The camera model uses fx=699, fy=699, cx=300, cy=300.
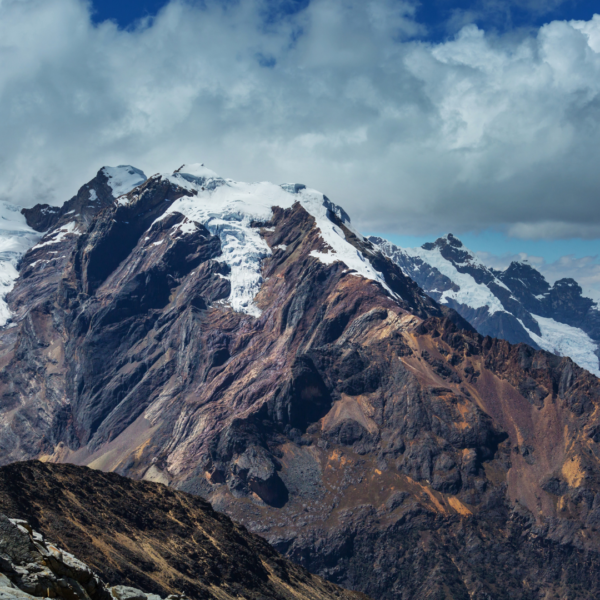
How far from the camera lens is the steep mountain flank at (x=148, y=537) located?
12646cm

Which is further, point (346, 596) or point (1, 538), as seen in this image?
point (346, 596)

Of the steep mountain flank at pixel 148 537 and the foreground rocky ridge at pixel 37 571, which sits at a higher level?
the foreground rocky ridge at pixel 37 571

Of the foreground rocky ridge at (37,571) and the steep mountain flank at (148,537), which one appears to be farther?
the steep mountain flank at (148,537)

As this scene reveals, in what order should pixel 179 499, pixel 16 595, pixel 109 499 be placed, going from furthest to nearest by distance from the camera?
pixel 179 499, pixel 109 499, pixel 16 595

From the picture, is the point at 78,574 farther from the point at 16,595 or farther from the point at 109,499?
the point at 109,499

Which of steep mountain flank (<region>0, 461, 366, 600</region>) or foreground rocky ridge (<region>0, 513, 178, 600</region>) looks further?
steep mountain flank (<region>0, 461, 366, 600</region>)

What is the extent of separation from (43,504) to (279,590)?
59741 mm

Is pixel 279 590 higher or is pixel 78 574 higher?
pixel 78 574

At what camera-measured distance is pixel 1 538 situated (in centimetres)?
5281

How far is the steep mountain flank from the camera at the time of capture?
415ft

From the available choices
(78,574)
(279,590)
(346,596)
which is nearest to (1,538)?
(78,574)

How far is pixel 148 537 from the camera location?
14988cm

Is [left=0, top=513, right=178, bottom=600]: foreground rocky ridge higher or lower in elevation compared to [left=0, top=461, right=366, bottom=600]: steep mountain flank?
higher

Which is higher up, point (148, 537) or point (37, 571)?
point (37, 571)
